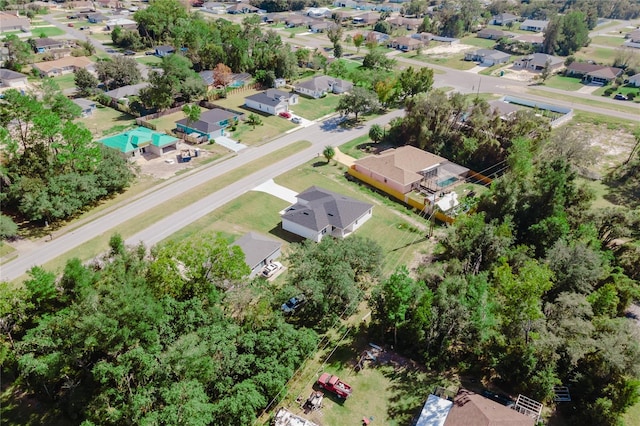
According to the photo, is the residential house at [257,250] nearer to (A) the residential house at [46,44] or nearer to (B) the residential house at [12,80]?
(B) the residential house at [12,80]

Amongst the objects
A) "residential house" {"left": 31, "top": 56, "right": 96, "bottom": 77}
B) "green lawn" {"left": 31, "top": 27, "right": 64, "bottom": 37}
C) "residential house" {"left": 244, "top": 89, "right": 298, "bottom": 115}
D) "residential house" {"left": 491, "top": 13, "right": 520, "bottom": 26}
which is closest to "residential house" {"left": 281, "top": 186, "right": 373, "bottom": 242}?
"residential house" {"left": 244, "top": 89, "right": 298, "bottom": 115}

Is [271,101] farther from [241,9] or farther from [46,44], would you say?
[241,9]

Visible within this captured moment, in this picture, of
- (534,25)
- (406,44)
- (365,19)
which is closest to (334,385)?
→ (406,44)

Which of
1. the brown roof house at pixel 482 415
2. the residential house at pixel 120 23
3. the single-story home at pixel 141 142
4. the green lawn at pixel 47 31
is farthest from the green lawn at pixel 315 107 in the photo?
the green lawn at pixel 47 31

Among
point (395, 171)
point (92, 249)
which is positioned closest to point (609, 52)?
point (395, 171)

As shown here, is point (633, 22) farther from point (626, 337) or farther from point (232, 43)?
point (626, 337)
